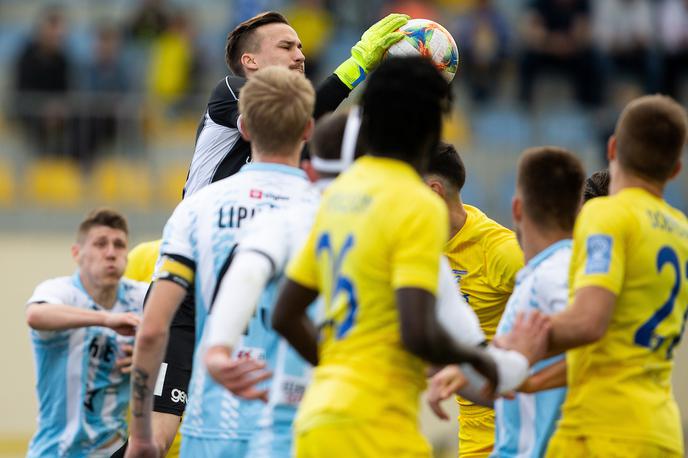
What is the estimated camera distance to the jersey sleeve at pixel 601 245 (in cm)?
475

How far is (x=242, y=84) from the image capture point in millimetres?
6543

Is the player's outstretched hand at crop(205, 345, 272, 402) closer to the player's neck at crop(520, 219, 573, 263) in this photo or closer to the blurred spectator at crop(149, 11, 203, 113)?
the player's neck at crop(520, 219, 573, 263)

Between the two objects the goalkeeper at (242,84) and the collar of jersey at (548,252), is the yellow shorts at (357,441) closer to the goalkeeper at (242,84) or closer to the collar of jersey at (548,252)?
the collar of jersey at (548,252)

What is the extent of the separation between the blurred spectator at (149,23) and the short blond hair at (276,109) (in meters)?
10.8

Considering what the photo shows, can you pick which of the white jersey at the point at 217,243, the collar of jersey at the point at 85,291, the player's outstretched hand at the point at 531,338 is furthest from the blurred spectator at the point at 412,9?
the player's outstretched hand at the point at 531,338

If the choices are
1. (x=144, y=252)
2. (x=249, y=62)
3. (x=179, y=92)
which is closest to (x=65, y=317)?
(x=144, y=252)

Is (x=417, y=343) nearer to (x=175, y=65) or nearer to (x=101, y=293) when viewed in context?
(x=101, y=293)

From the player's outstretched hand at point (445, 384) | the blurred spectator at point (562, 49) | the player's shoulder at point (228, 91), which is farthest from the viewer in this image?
the blurred spectator at point (562, 49)

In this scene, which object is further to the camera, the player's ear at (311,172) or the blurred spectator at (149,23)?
the blurred spectator at (149,23)

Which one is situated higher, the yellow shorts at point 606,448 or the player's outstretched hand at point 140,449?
the yellow shorts at point 606,448

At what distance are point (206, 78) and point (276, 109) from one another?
10538mm

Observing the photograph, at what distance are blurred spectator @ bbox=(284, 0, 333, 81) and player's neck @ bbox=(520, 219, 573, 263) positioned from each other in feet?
34.8

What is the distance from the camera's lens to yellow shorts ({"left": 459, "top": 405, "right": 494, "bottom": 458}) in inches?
290

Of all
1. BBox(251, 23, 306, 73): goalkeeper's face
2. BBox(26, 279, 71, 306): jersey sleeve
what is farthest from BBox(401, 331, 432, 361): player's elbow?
BBox(26, 279, 71, 306): jersey sleeve
